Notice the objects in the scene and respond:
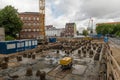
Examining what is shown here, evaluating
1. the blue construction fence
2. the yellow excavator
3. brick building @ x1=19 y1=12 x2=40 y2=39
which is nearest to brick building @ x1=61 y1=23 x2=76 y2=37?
brick building @ x1=19 y1=12 x2=40 y2=39

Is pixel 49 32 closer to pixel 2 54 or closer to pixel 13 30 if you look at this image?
pixel 13 30

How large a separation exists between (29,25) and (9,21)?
1905 cm

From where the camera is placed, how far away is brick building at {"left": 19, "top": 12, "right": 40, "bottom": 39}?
2493 inches

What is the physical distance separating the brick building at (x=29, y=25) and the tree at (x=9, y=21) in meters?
16.7

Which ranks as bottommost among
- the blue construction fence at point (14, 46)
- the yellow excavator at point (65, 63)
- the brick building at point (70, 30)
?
the yellow excavator at point (65, 63)

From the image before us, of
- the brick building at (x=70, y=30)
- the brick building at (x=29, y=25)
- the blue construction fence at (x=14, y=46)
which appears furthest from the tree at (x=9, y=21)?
the brick building at (x=70, y=30)

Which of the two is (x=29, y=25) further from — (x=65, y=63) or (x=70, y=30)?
(x=65, y=63)

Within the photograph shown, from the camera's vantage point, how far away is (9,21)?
45469mm

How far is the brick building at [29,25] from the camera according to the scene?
63.3m

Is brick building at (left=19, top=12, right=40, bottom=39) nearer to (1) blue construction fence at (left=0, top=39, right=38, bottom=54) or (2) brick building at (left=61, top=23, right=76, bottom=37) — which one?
(1) blue construction fence at (left=0, top=39, right=38, bottom=54)

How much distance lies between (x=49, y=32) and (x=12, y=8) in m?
72.2

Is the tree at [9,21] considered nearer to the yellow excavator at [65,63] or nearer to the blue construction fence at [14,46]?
the blue construction fence at [14,46]

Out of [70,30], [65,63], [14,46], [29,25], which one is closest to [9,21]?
[29,25]

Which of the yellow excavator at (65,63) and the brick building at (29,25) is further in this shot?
the brick building at (29,25)
